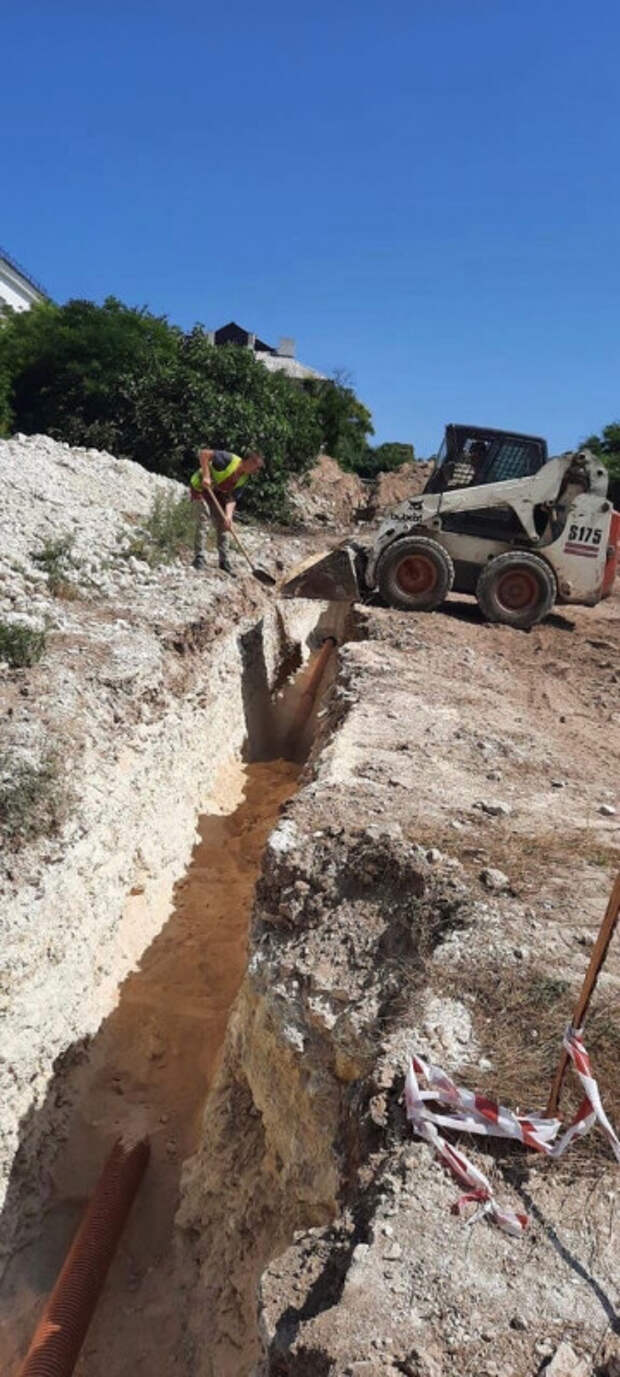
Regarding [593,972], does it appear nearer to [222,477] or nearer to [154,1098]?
[154,1098]

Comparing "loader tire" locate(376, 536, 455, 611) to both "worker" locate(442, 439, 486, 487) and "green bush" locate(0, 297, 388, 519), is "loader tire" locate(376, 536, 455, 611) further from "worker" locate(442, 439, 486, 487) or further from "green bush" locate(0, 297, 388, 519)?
"green bush" locate(0, 297, 388, 519)

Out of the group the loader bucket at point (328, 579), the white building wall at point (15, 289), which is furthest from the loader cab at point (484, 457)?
the white building wall at point (15, 289)

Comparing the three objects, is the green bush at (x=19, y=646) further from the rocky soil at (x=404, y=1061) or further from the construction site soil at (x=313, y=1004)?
the rocky soil at (x=404, y=1061)

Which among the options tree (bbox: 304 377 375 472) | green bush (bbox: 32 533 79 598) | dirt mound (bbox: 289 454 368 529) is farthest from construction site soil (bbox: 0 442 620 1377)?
tree (bbox: 304 377 375 472)

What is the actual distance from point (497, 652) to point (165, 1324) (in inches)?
295

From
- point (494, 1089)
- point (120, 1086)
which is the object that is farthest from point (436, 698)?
point (494, 1089)

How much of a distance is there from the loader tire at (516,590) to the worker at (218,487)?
129 inches

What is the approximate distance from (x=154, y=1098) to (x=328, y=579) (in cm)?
709

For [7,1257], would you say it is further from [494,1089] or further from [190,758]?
[190,758]

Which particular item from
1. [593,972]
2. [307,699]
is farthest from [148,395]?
[593,972]

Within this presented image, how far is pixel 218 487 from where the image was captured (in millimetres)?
11805

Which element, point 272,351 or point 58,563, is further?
point 272,351

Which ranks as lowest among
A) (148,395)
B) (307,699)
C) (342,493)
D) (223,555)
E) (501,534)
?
(307,699)

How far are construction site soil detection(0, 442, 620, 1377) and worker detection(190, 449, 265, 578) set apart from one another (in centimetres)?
247
